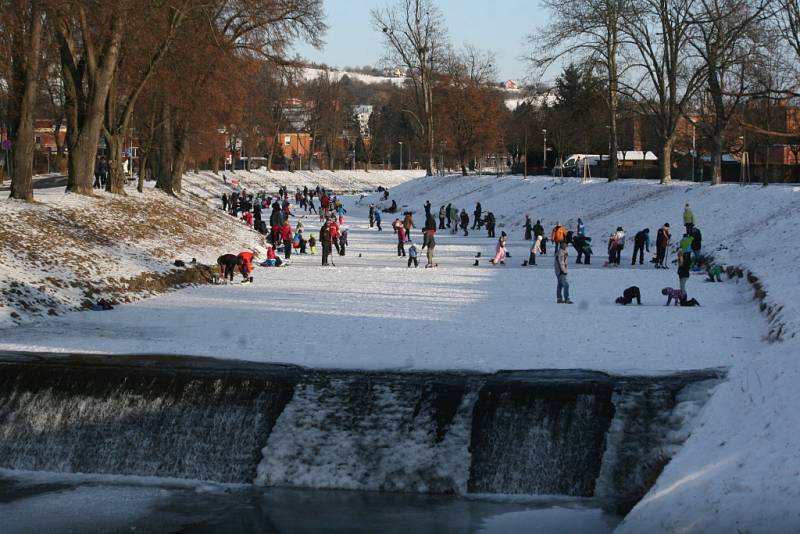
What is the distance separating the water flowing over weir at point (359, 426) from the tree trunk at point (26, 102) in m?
14.3

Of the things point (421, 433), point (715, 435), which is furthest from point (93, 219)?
point (715, 435)

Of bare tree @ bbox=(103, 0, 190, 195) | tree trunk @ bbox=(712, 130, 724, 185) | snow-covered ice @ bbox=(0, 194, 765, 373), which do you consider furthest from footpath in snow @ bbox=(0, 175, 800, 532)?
tree trunk @ bbox=(712, 130, 724, 185)

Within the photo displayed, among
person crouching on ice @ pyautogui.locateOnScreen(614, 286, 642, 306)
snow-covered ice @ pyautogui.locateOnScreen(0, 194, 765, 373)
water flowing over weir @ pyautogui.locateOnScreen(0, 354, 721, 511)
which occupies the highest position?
person crouching on ice @ pyautogui.locateOnScreen(614, 286, 642, 306)

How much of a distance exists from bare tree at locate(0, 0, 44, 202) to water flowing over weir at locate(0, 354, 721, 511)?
13578 mm

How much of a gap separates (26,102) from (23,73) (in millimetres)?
862

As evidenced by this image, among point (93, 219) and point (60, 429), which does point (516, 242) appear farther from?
point (60, 429)

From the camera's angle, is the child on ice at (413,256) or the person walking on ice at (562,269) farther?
the child on ice at (413,256)

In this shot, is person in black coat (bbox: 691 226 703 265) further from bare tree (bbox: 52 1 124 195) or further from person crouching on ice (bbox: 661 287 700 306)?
bare tree (bbox: 52 1 124 195)

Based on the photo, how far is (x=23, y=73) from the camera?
2892cm

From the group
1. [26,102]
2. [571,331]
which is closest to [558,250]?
[571,331]

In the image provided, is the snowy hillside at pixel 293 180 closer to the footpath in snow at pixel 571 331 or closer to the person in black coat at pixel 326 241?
the person in black coat at pixel 326 241

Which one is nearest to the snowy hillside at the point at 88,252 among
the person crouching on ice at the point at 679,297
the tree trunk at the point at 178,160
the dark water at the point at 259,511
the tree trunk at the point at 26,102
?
the tree trunk at the point at 26,102

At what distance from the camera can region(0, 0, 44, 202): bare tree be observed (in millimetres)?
26219

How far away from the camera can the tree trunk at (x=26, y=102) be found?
2739cm
